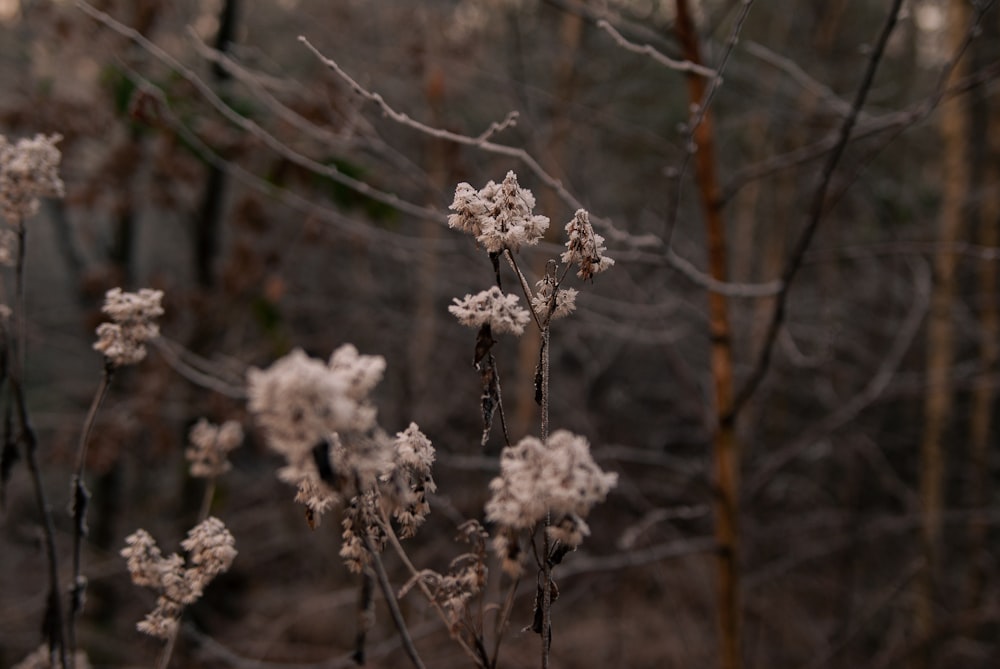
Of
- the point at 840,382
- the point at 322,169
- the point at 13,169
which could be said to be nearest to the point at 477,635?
the point at 13,169

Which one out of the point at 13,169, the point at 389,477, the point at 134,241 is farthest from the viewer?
the point at 134,241

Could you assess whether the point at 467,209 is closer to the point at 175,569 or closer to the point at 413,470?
the point at 413,470

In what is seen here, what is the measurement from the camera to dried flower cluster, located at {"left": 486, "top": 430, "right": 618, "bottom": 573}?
669 mm

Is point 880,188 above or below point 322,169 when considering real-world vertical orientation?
above

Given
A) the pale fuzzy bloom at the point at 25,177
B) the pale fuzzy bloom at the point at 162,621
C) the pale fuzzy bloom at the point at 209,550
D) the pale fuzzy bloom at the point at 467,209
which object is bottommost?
the pale fuzzy bloom at the point at 162,621

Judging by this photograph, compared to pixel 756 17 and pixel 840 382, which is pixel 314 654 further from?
pixel 756 17

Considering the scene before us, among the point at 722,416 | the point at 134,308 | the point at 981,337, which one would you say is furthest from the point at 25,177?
the point at 981,337

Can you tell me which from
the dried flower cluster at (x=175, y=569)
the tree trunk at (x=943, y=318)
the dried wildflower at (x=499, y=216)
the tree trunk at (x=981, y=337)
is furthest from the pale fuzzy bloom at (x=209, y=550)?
the tree trunk at (x=981, y=337)

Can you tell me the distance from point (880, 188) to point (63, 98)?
4512mm

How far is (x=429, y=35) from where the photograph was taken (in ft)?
17.6

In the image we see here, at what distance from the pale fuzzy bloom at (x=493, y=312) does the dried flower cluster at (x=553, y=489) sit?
0.16m

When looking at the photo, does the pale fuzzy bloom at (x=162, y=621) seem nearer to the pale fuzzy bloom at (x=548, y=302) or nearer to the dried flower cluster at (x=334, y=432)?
the dried flower cluster at (x=334, y=432)

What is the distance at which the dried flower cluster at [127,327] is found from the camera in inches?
37.6

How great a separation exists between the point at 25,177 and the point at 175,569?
59 centimetres
